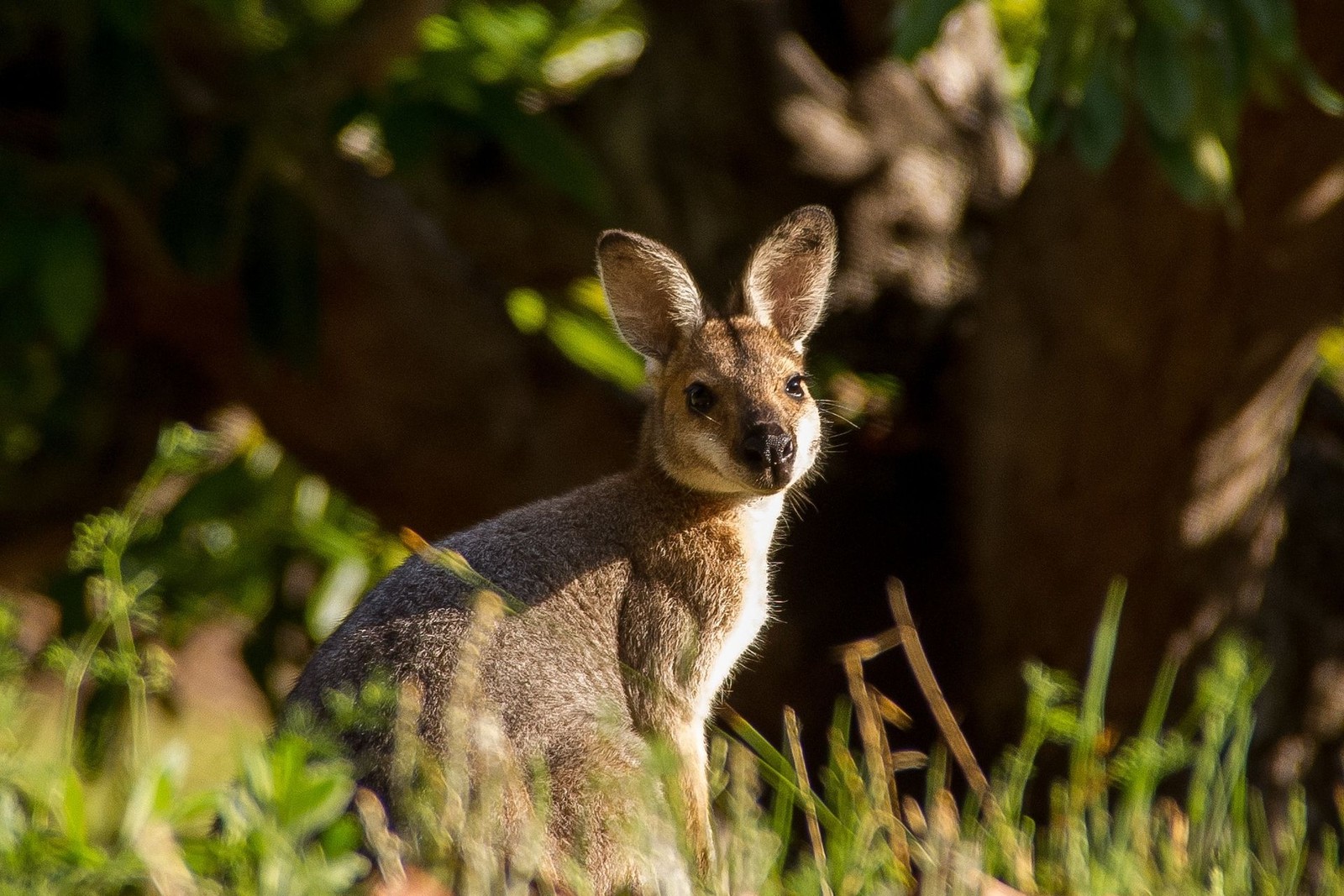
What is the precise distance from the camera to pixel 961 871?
10.3 ft

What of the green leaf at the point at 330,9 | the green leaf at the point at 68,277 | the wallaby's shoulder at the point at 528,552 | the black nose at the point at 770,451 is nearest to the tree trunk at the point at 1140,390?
the black nose at the point at 770,451

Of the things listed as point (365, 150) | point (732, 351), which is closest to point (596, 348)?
point (365, 150)

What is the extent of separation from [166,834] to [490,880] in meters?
0.65

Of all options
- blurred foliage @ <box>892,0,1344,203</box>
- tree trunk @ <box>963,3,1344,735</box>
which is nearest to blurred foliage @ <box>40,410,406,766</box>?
tree trunk @ <box>963,3,1344,735</box>

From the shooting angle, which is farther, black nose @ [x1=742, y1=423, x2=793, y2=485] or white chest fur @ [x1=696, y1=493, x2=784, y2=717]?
black nose @ [x1=742, y1=423, x2=793, y2=485]

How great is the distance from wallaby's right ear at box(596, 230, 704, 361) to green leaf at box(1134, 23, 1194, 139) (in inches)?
61.4

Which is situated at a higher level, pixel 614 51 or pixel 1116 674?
pixel 614 51

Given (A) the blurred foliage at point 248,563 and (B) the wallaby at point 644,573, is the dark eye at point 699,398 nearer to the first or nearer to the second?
(B) the wallaby at point 644,573

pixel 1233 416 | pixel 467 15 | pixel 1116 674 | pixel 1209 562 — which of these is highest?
pixel 467 15

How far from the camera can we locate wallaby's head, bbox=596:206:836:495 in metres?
4.74

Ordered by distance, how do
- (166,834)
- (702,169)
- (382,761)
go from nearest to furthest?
1. (166,834)
2. (382,761)
3. (702,169)

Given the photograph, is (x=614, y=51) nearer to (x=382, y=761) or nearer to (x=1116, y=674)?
(x=1116, y=674)

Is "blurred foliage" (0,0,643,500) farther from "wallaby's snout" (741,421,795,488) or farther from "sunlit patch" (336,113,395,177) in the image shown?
"wallaby's snout" (741,421,795,488)

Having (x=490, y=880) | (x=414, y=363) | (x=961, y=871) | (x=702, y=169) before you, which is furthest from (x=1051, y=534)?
(x=490, y=880)
